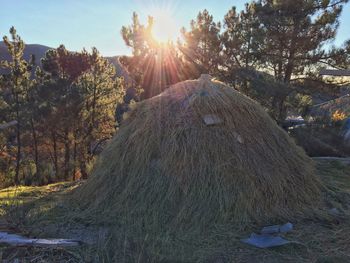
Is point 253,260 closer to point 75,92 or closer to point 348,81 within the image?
point 348,81

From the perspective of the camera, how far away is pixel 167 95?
20.3 feet

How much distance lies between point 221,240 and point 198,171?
3.19 ft

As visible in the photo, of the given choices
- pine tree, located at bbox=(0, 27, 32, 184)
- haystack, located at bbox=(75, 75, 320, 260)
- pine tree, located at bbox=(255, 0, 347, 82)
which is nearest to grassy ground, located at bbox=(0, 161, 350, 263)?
haystack, located at bbox=(75, 75, 320, 260)

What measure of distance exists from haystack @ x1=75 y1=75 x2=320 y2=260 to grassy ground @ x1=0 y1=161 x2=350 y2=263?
296 millimetres

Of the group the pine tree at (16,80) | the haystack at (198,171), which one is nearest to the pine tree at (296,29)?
the haystack at (198,171)

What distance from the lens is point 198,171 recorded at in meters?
4.93

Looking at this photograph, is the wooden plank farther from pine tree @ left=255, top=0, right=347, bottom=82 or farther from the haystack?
pine tree @ left=255, top=0, right=347, bottom=82

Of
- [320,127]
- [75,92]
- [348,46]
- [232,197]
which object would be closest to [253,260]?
[232,197]

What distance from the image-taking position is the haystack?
470 centimetres

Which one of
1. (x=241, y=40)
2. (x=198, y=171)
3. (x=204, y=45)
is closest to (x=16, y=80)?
(x=204, y=45)

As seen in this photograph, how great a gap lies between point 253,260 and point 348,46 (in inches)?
481

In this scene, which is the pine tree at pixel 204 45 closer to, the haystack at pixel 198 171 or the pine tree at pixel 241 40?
the pine tree at pixel 241 40

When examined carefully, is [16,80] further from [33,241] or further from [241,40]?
[33,241]

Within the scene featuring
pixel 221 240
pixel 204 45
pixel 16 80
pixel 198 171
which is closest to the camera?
pixel 221 240
